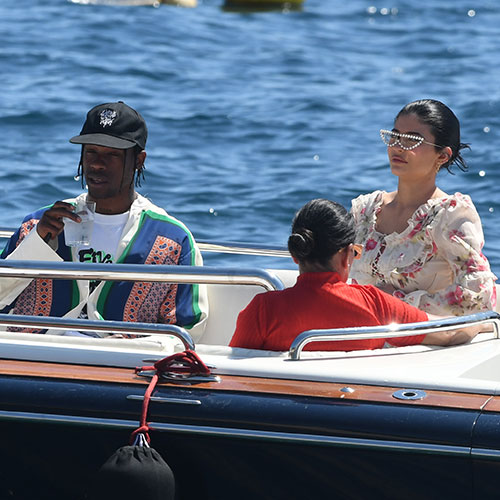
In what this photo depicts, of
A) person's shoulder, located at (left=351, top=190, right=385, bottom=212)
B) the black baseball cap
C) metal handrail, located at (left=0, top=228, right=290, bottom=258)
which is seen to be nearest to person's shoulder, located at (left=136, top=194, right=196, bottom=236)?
the black baseball cap

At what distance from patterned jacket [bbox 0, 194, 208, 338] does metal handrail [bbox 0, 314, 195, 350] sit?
2.08ft

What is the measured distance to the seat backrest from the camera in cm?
392

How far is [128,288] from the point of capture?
3758mm

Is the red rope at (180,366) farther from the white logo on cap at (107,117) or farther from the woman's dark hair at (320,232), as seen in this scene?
the white logo on cap at (107,117)

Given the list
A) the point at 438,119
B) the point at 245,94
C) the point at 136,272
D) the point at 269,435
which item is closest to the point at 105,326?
the point at 136,272

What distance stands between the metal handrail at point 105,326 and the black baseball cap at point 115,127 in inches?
30.8

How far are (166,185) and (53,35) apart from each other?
6341 millimetres

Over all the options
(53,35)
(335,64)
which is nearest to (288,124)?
(335,64)

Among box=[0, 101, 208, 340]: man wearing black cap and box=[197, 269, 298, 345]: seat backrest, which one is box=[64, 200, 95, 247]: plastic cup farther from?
box=[197, 269, 298, 345]: seat backrest

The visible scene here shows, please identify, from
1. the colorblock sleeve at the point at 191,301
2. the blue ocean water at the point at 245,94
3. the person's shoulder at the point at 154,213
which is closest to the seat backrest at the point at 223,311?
the colorblock sleeve at the point at 191,301

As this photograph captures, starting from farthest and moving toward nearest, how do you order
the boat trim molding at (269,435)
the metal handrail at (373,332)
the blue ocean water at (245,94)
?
the blue ocean water at (245,94), the metal handrail at (373,332), the boat trim molding at (269,435)

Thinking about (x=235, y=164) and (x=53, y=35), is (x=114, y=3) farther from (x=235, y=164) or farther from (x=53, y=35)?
(x=235, y=164)

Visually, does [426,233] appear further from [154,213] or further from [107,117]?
[107,117]

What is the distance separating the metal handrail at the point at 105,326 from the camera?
2.97 metres
